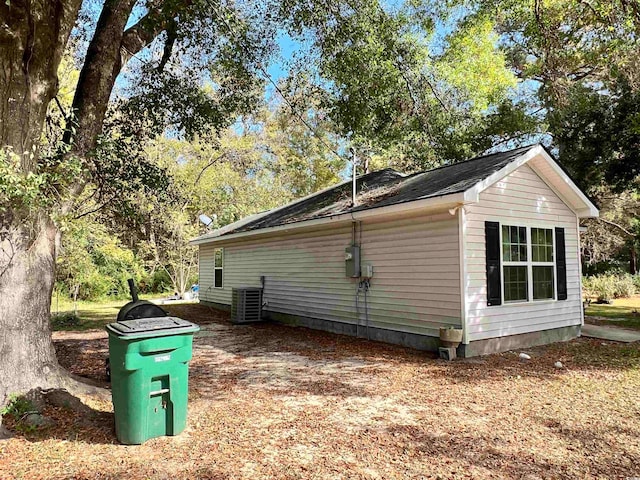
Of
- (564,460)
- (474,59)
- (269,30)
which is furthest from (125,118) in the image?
(474,59)

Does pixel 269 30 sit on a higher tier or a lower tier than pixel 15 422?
higher

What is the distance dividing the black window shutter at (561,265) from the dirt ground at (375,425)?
4.94 feet

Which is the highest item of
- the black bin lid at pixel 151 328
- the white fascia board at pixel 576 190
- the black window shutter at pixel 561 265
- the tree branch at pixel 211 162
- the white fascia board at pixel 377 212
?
the tree branch at pixel 211 162

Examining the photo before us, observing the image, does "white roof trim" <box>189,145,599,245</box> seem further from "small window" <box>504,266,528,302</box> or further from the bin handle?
the bin handle

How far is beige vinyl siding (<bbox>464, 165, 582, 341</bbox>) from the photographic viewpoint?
6.75 meters

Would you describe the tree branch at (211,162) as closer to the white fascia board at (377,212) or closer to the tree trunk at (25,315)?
the white fascia board at (377,212)

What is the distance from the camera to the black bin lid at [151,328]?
11.4 ft

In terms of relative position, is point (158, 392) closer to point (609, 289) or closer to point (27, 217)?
point (27, 217)

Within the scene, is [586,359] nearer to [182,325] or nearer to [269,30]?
[182,325]

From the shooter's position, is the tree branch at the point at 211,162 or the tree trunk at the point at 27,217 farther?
the tree branch at the point at 211,162

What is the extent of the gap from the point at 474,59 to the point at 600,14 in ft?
31.9

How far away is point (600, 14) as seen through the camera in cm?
726

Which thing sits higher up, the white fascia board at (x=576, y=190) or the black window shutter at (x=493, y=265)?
the white fascia board at (x=576, y=190)

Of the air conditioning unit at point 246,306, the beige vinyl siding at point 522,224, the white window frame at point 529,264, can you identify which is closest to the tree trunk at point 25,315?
the beige vinyl siding at point 522,224
